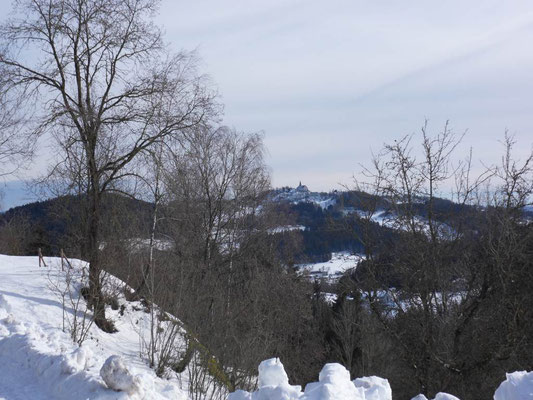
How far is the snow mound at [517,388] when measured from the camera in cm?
495

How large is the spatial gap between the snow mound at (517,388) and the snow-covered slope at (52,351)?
453 centimetres

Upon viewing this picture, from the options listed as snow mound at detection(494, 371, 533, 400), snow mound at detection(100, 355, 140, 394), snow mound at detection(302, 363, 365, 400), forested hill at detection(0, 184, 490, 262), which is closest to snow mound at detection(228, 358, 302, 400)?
snow mound at detection(302, 363, 365, 400)

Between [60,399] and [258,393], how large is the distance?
3.23m

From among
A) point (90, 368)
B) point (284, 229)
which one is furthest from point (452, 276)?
point (284, 229)

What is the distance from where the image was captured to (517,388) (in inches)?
198

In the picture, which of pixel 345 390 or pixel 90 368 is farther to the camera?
pixel 90 368

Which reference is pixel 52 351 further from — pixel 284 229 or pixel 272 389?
pixel 284 229

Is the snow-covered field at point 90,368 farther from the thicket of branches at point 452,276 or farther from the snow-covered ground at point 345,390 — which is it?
the thicket of branches at point 452,276

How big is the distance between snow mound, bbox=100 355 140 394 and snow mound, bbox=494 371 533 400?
451 cm

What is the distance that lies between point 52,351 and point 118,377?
2.45m

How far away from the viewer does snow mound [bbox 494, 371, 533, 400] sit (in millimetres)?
4949

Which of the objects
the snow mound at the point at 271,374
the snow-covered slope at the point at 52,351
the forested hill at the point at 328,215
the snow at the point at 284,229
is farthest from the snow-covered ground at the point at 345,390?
the snow at the point at 284,229

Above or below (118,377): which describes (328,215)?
above

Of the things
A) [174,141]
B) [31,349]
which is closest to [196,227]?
[174,141]
